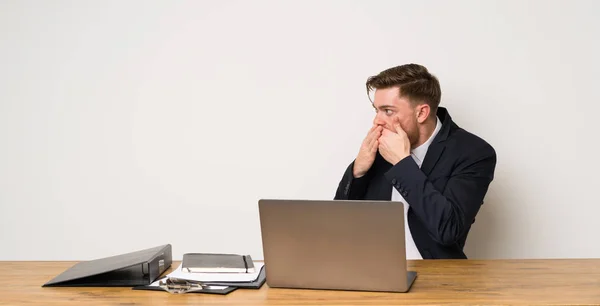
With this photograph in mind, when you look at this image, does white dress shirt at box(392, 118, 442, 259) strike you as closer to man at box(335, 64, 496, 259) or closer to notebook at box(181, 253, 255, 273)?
man at box(335, 64, 496, 259)

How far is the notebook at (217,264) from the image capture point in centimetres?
211

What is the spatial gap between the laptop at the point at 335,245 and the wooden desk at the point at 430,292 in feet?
0.11

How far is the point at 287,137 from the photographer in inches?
142

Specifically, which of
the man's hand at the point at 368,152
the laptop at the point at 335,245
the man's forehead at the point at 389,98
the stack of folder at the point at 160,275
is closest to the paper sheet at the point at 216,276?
the stack of folder at the point at 160,275

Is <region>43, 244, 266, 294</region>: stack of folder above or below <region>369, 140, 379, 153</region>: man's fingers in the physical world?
below

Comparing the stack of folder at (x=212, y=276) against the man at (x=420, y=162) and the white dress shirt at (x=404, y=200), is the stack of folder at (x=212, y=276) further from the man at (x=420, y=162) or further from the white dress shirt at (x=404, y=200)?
the white dress shirt at (x=404, y=200)

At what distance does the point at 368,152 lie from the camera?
9.61ft

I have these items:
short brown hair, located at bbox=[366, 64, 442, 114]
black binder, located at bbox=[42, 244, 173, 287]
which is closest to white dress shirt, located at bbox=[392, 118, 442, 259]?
short brown hair, located at bbox=[366, 64, 442, 114]

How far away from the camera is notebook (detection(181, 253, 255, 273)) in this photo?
2.11 meters

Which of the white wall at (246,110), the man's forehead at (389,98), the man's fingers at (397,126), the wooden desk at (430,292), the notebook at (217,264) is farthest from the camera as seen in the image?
the white wall at (246,110)

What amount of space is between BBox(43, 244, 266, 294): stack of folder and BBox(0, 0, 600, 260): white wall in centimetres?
150

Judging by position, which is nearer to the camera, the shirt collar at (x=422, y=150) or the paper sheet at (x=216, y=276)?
the paper sheet at (x=216, y=276)

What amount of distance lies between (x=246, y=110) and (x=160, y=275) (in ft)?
5.21

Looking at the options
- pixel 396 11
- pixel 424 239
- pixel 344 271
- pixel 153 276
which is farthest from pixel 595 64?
pixel 153 276
